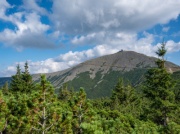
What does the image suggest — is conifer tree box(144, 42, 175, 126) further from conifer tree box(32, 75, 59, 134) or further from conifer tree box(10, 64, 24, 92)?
conifer tree box(10, 64, 24, 92)

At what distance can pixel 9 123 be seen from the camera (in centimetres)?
2097

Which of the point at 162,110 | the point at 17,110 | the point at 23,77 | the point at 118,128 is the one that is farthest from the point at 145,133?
the point at 23,77

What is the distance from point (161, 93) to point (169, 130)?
16.2m

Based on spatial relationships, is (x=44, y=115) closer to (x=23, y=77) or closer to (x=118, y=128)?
(x=118, y=128)

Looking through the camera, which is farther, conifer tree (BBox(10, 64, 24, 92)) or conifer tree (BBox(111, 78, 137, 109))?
conifer tree (BBox(111, 78, 137, 109))

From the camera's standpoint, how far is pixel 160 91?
3988 cm

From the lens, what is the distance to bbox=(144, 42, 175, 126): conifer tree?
129 ft

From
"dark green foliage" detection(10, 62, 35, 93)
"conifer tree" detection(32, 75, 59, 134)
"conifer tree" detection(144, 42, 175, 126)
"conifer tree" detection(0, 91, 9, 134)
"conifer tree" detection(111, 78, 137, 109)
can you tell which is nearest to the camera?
"conifer tree" detection(32, 75, 59, 134)

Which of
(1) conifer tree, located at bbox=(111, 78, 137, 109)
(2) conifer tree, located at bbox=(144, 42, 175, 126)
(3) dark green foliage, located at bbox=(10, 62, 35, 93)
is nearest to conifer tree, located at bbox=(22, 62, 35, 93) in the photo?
(3) dark green foliage, located at bbox=(10, 62, 35, 93)

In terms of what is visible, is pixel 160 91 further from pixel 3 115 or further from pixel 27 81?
pixel 27 81

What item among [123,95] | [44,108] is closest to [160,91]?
[44,108]

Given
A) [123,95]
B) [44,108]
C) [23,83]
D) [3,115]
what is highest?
[23,83]

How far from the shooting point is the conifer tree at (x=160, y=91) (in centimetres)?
3934

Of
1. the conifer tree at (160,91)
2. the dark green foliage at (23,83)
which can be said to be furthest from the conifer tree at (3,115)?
the dark green foliage at (23,83)
